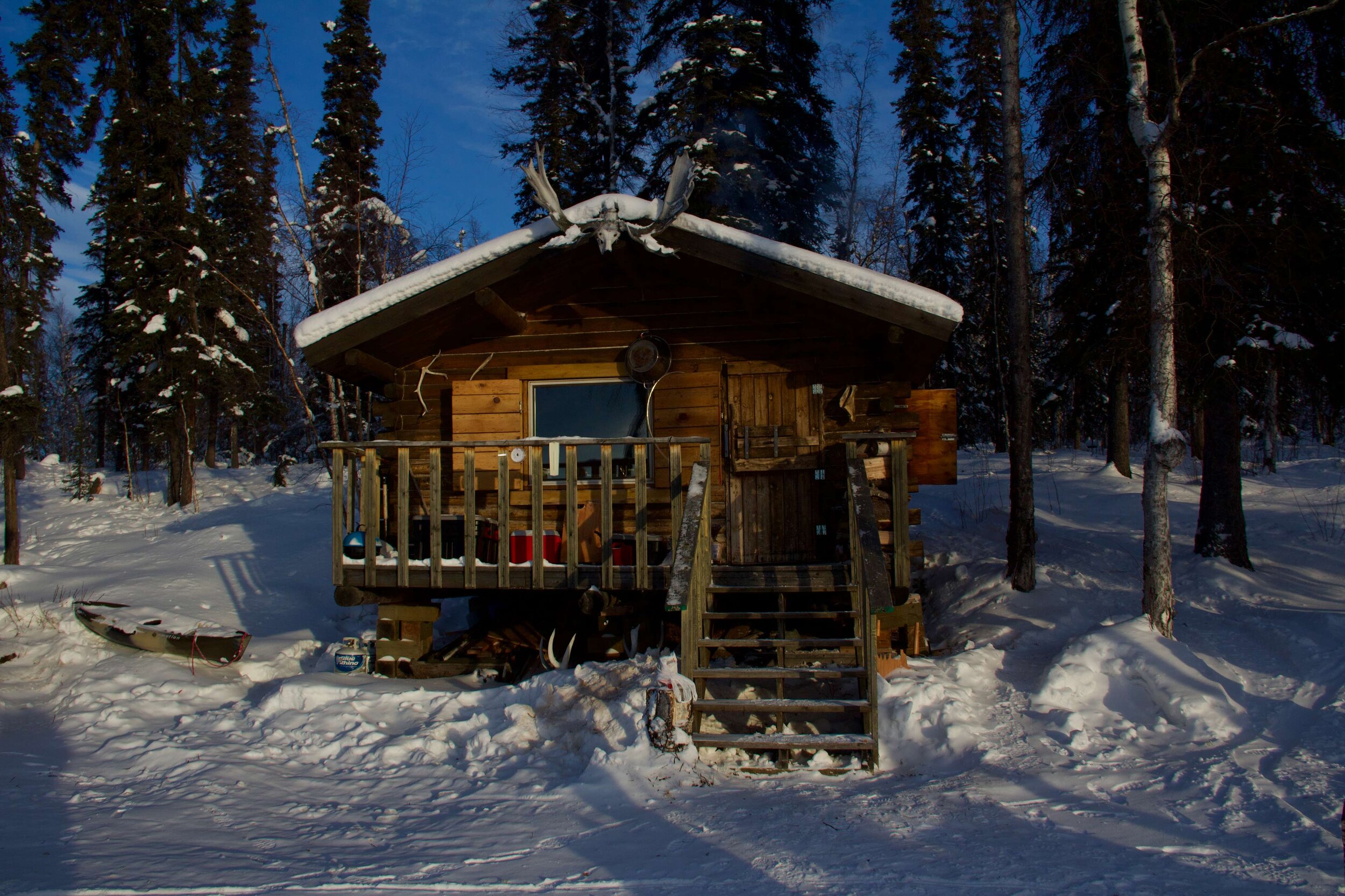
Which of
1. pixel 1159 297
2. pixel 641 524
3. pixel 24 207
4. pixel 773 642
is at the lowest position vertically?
pixel 773 642

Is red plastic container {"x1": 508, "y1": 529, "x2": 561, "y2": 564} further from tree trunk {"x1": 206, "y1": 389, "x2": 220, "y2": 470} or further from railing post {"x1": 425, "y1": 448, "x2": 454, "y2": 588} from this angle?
tree trunk {"x1": 206, "y1": 389, "x2": 220, "y2": 470}

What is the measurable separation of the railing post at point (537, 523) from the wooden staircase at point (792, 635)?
139 centimetres

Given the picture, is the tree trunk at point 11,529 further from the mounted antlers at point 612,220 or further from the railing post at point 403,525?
the mounted antlers at point 612,220

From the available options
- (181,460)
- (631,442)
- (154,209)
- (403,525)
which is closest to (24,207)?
(154,209)

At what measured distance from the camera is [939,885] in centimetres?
353

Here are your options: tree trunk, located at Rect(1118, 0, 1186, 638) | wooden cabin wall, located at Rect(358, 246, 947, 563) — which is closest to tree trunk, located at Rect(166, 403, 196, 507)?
wooden cabin wall, located at Rect(358, 246, 947, 563)

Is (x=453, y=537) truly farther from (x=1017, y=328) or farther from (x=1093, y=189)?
(x=1093, y=189)

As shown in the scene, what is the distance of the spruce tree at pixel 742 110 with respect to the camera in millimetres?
17250

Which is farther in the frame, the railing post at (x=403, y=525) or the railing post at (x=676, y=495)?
the railing post at (x=403, y=525)

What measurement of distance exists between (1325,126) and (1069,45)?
2.93m

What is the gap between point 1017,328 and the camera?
1023cm

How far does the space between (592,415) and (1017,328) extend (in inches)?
218

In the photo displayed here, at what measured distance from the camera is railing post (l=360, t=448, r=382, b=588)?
748cm

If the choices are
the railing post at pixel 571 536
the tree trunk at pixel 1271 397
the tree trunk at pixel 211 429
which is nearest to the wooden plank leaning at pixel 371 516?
the railing post at pixel 571 536
